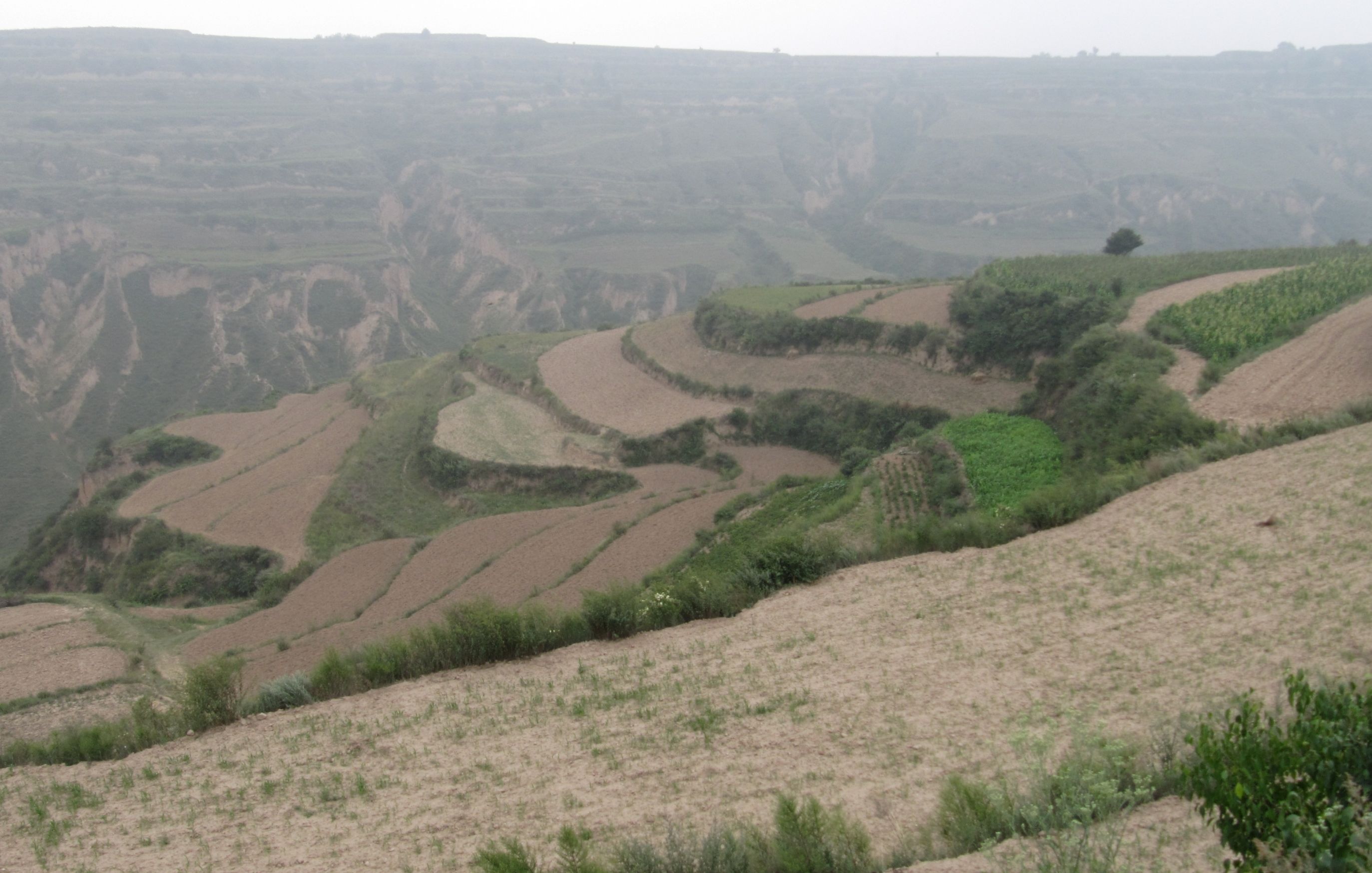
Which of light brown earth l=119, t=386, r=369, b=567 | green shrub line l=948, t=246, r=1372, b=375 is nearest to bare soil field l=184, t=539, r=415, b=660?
light brown earth l=119, t=386, r=369, b=567

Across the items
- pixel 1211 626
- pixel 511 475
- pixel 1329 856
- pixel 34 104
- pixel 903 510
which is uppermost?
pixel 34 104

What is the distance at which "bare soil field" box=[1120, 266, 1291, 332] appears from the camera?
3256 centimetres

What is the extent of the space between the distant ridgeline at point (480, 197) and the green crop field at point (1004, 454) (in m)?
8.04

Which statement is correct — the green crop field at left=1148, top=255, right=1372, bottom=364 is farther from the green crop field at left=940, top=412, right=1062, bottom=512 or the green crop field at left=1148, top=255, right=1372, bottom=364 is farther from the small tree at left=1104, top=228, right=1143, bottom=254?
the small tree at left=1104, top=228, right=1143, bottom=254

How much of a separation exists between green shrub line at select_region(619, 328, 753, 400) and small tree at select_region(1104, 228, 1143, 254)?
2499cm

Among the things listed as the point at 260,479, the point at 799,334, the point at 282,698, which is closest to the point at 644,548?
the point at 282,698

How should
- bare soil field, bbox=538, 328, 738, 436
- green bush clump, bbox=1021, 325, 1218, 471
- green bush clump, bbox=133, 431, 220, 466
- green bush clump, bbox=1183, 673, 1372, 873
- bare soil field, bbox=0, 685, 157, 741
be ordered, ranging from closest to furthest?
1. green bush clump, bbox=1183, 673, 1372, 873
2. bare soil field, bbox=0, 685, 157, 741
3. green bush clump, bbox=1021, 325, 1218, 471
4. bare soil field, bbox=538, 328, 738, 436
5. green bush clump, bbox=133, 431, 220, 466

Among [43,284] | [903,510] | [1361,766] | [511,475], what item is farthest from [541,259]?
[1361,766]

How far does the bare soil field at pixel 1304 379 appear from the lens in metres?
21.7

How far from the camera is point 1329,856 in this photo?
636 centimetres

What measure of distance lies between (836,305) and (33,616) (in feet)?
118

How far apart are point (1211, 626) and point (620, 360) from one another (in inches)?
1654

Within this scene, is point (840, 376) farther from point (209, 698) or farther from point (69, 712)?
point (209, 698)

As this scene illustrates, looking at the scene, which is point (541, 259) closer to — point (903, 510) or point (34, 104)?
point (34, 104)
